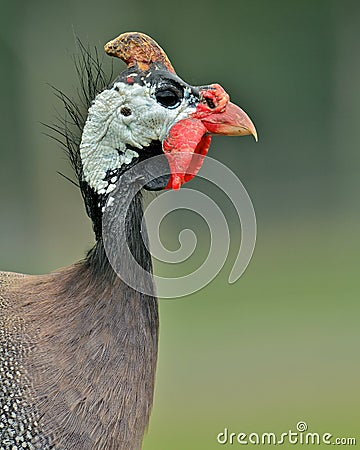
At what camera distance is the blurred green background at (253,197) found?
A: 12.9 ft

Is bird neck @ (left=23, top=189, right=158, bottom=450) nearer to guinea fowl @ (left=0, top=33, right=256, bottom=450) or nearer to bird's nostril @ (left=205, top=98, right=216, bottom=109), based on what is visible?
guinea fowl @ (left=0, top=33, right=256, bottom=450)

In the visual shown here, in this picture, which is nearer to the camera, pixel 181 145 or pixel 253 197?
pixel 181 145

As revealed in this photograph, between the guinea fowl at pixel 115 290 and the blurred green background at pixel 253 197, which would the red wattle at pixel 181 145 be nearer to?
the guinea fowl at pixel 115 290

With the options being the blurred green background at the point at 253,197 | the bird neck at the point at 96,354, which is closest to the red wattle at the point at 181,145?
the bird neck at the point at 96,354

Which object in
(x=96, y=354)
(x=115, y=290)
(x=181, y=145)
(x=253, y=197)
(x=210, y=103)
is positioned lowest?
(x=96, y=354)

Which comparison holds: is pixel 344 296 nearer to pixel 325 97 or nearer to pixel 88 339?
pixel 325 97

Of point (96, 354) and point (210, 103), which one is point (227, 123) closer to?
point (210, 103)

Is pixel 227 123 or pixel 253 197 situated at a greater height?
pixel 253 197

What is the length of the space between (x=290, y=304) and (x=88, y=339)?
3.39 meters

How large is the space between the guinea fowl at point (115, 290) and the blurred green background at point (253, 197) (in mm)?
1686

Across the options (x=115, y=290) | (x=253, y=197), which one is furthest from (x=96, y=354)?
(x=253, y=197)

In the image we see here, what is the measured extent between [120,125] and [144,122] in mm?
51

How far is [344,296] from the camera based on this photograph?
526 cm

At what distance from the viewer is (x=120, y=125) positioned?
1.84 metres
